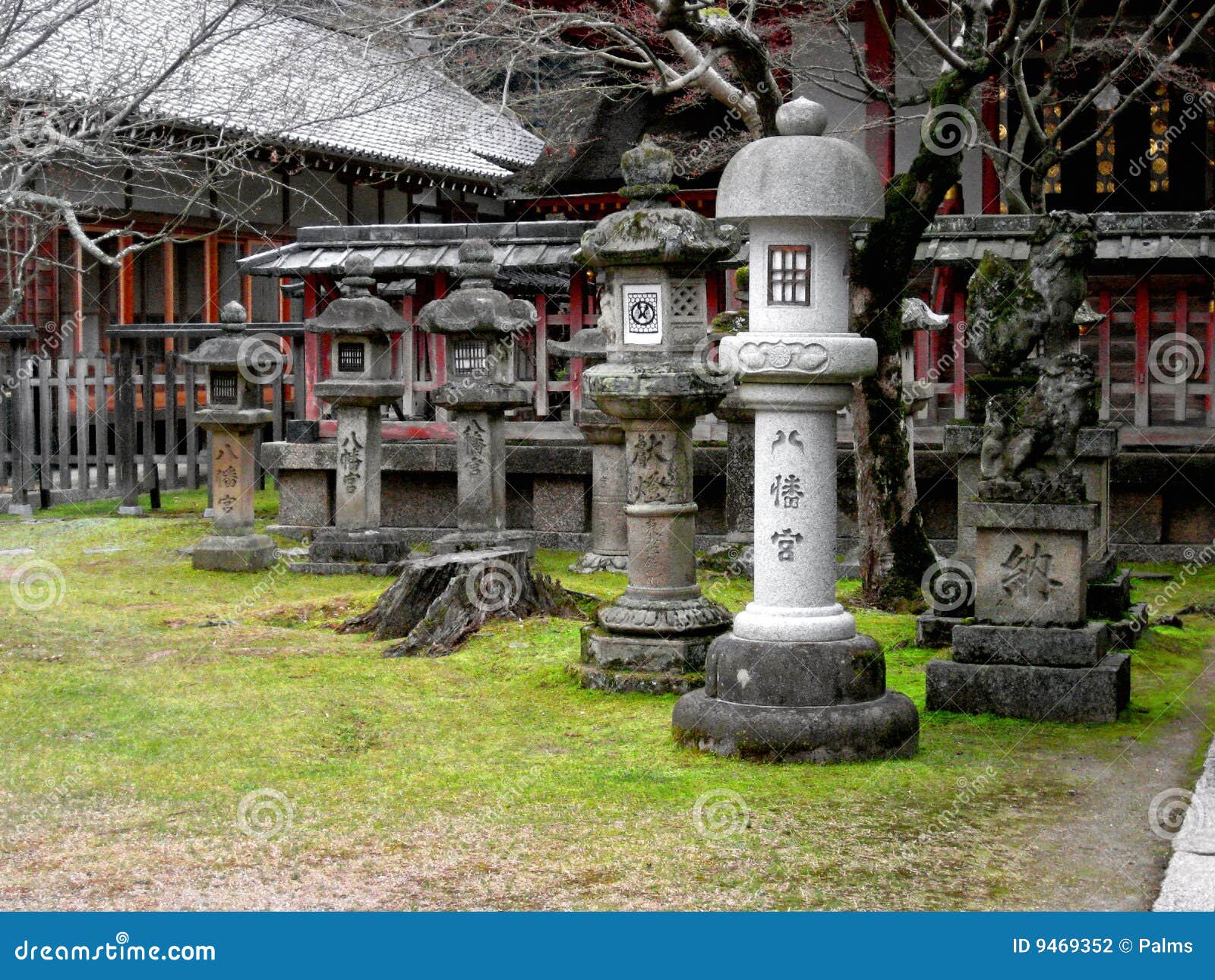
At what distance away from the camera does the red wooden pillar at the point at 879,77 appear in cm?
1844

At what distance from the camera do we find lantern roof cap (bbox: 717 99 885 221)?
6.50 m

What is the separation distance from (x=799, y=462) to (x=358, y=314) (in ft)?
24.1

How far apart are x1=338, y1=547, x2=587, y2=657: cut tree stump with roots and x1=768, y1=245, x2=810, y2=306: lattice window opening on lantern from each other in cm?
395

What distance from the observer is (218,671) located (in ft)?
28.7

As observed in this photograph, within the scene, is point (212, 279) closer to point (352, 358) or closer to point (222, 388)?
point (222, 388)

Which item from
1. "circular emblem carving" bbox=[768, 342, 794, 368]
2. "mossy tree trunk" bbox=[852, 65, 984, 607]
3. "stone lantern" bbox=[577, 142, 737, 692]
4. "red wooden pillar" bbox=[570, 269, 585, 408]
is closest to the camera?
"circular emblem carving" bbox=[768, 342, 794, 368]

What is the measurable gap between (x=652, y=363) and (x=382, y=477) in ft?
23.4

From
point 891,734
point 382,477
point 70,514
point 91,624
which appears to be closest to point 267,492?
point 70,514
